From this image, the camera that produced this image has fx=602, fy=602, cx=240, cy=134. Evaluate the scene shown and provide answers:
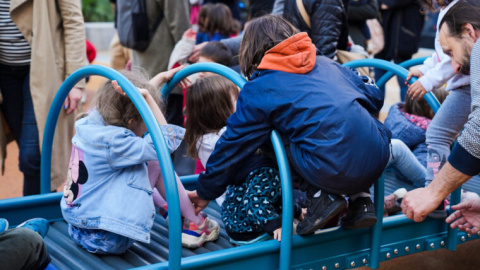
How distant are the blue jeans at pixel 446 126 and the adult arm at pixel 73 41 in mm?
2131

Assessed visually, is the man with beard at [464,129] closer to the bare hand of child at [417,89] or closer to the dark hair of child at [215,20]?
the bare hand of child at [417,89]

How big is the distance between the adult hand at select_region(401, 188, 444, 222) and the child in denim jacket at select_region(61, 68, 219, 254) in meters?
1.04

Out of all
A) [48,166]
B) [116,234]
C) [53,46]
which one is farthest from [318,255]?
[53,46]

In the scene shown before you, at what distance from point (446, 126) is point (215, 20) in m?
2.90

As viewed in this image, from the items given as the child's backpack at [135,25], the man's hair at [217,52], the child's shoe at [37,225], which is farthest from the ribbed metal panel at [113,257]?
the child's backpack at [135,25]

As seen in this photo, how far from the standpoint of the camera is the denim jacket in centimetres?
248

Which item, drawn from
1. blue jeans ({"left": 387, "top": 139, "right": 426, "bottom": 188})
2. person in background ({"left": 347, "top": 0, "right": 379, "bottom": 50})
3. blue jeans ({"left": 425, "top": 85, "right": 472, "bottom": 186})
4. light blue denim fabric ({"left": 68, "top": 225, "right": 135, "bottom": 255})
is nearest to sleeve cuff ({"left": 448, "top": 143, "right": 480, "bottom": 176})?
blue jeans ({"left": 425, "top": 85, "right": 472, "bottom": 186})

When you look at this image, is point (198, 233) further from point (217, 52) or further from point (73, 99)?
point (217, 52)

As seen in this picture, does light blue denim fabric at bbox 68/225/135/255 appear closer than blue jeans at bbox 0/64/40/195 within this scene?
Yes

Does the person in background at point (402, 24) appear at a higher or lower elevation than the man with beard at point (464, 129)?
lower

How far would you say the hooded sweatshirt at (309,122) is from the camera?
230cm

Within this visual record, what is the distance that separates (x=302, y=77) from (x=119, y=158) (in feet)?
2.71

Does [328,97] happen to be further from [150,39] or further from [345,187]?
[150,39]

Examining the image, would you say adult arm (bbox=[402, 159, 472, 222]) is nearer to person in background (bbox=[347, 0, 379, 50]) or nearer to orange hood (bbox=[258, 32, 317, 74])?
orange hood (bbox=[258, 32, 317, 74])
